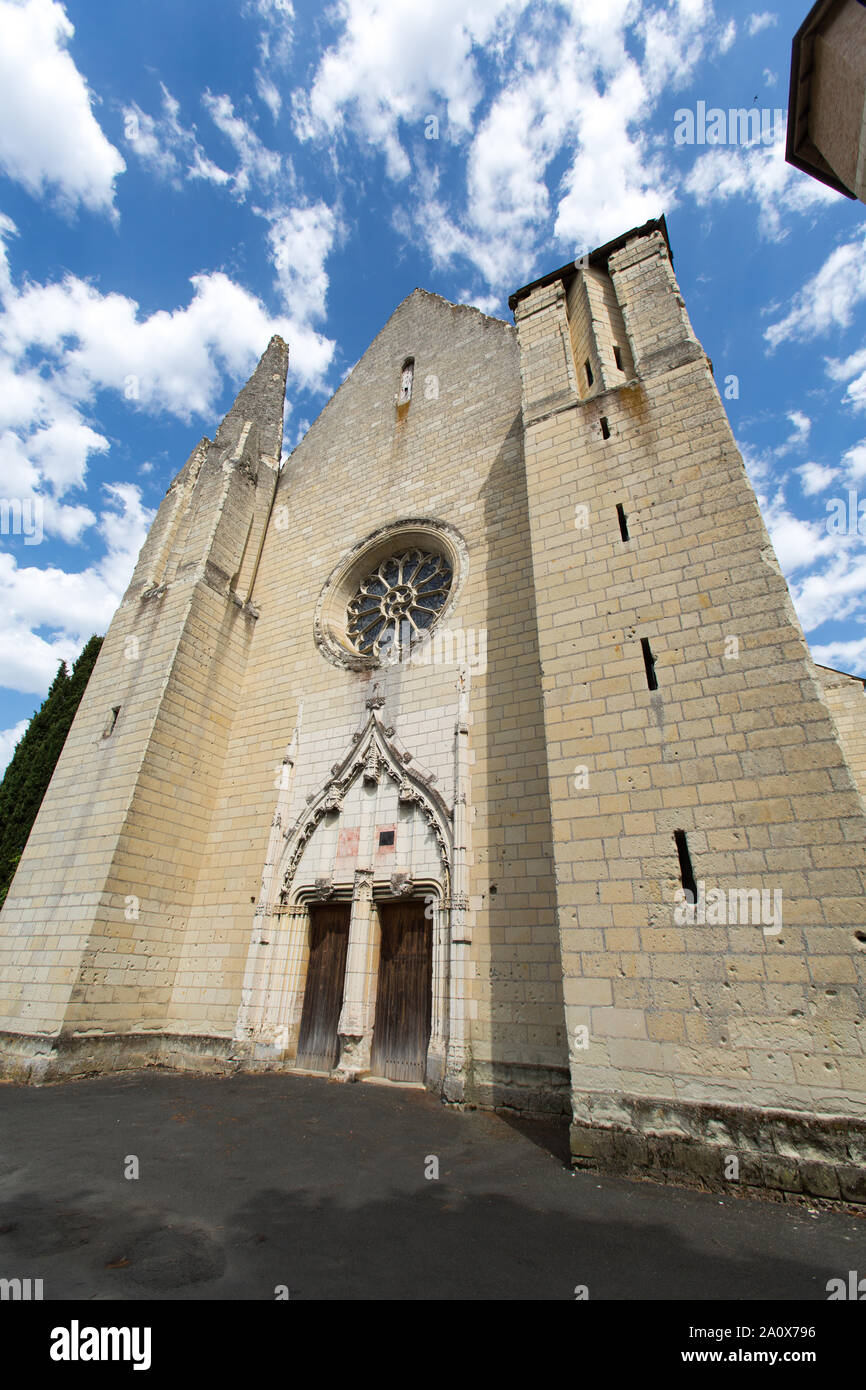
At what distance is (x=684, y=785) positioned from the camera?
4.96 m

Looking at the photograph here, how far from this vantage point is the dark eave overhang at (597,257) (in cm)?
791

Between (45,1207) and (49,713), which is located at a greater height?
(49,713)

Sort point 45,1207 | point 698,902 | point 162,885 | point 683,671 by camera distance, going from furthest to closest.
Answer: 1. point 162,885
2. point 683,671
3. point 698,902
4. point 45,1207

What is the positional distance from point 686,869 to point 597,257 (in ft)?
27.6

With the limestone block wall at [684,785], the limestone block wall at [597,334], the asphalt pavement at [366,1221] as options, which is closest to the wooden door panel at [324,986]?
the asphalt pavement at [366,1221]

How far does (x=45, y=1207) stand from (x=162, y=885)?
565 cm

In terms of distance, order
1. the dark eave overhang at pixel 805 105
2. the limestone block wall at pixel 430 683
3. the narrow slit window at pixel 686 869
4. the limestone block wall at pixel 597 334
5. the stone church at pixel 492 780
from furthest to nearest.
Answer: the limestone block wall at pixel 597 334, the limestone block wall at pixel 430 683, the dark eave overhang at pixel 805 105, the narrow slit window at pixel 686 869, the stone church at pixel 492 780

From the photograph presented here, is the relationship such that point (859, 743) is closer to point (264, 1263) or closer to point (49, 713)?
point (264, 1263)

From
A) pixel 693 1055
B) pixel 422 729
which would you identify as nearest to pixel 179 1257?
pixel 693 1055

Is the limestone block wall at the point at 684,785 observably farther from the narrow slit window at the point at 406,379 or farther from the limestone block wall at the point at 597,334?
the narrow slit window at the point at 406,379

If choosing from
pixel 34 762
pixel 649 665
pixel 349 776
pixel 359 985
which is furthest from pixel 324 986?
pixel 34 762

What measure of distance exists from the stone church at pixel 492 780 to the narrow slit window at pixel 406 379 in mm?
91

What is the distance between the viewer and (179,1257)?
2.86 m

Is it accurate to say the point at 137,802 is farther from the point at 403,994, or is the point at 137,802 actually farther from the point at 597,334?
the point at 597,334
